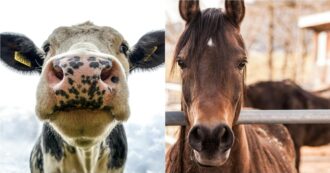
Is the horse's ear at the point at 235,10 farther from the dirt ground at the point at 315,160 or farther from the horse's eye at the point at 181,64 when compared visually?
the dirt ground at the point at 315,160

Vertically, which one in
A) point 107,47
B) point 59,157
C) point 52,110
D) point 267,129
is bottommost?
point 267,129

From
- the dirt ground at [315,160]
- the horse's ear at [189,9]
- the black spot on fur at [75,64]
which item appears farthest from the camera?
the dirt ground at [315,160]

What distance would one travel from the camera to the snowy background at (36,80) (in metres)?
1.57

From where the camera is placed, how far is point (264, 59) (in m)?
6.30

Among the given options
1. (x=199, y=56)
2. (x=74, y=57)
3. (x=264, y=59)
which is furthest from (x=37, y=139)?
(x=264, y=59)

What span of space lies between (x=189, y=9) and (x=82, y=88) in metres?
0.52

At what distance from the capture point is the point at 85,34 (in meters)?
1.44

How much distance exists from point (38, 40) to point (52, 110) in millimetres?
331

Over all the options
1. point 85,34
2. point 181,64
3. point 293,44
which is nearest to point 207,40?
point 181,64

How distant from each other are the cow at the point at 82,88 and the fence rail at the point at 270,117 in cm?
18

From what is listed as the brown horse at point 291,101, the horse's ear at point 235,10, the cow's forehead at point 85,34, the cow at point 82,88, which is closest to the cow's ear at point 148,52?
the cow at point 82,88

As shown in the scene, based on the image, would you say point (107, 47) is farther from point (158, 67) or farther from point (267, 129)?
point (267, 129)

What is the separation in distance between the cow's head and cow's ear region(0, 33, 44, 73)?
1.1 inches

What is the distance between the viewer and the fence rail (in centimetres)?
171
